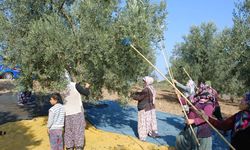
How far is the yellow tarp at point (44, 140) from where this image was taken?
31.1 ft

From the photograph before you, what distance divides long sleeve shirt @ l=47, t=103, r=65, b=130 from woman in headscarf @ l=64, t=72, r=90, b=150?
491 mm

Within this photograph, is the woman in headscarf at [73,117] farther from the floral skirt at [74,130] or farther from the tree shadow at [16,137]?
the tree shadow at [16,137]

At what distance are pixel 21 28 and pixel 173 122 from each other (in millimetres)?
6812

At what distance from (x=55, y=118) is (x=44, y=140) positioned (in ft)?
7.63

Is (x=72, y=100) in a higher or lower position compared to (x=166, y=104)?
higher

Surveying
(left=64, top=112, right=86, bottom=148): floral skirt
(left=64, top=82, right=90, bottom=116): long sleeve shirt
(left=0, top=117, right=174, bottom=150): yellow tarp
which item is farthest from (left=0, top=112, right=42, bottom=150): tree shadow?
(left=64, top=82, right=90, bottom=116): long sleeve shirt

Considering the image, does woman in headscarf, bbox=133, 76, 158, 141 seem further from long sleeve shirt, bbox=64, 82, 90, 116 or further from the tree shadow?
the tree shadow

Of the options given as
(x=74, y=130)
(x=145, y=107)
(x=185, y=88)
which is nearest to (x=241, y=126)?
(x=74, y=130)

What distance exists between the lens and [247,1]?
13875 mm

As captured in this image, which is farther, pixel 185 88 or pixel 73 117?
pixel 185 88

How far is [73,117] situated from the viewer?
8.51 m

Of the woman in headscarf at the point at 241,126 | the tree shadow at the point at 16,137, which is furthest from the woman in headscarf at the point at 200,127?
the tree shadow at the point at 16,137

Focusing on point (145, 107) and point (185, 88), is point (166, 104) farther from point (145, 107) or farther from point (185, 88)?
point (185, 88)

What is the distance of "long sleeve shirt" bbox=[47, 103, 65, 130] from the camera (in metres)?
7.84
